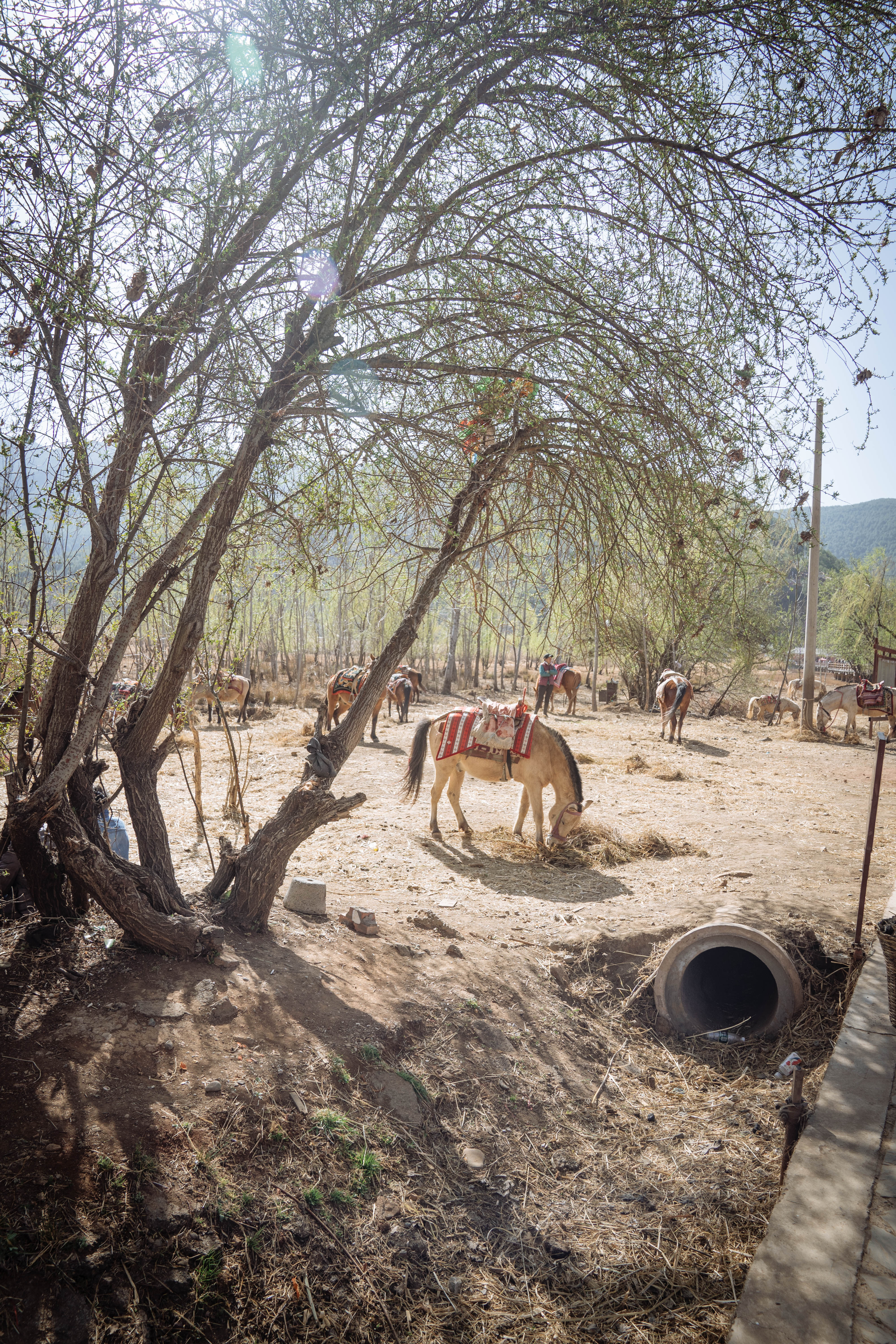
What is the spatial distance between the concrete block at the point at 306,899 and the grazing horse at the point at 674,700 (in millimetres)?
12685

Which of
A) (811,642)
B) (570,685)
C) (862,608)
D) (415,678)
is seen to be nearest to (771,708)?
(811,642)

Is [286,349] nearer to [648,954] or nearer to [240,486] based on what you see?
[240,486]

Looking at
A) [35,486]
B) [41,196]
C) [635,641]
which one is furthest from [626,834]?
[635,641]

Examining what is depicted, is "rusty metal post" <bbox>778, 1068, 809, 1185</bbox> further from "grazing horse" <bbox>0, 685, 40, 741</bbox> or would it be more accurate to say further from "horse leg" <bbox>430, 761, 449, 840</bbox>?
"horse leg" <bbox>430, 761, 449, 840</bbox>

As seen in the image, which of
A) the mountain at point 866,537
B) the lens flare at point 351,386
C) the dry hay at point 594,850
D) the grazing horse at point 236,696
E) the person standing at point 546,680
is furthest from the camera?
the mountain at point 866,537

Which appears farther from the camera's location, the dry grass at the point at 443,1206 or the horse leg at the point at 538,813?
the horse leg at the point at 538,813

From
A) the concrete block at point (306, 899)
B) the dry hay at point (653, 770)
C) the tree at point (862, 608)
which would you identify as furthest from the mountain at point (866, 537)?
the concrete block at point (306, 899)

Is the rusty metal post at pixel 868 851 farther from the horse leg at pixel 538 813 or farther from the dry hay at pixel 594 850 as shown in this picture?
the horse leg at pixel 538 813

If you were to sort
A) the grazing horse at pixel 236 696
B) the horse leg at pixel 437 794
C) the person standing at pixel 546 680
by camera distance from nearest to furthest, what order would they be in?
the horse leg at pixel 437 794, the grazing horse at pixel 236 696, the person standing at pixel 546 680

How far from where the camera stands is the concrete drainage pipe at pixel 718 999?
14.3 feet

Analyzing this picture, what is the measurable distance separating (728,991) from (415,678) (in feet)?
48.8

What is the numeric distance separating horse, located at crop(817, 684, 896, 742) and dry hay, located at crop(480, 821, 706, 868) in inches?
425

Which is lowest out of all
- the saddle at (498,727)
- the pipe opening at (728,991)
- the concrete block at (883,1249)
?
the pipe opening at (728,991)

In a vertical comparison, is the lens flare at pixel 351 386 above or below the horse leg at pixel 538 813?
above
